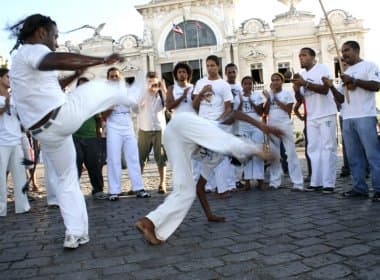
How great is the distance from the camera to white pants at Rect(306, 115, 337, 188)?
257 inches

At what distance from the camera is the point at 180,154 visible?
4113mm

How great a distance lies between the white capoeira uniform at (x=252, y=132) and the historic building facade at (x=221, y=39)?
30.8 metres

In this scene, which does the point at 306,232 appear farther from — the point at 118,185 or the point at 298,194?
the point at 118,185

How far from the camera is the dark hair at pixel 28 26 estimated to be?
12.8ft

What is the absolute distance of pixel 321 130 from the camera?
259 inches

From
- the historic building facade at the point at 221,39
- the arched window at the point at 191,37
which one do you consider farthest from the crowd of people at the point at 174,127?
the arched window at the point at 191,37

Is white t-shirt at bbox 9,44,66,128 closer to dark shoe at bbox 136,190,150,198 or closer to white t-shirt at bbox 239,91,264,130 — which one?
dark shoe at bbox 136,190,150,198

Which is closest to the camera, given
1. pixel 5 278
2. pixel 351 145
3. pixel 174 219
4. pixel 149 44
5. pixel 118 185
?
pixel 5 278

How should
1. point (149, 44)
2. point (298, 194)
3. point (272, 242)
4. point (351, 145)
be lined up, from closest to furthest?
point (272, 242) < point (351, 145) < point (298, 194) < point (149, 44)

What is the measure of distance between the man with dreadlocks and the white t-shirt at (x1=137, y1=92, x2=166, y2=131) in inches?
144

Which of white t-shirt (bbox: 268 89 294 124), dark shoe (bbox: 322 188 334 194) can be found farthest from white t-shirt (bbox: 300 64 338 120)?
dark shoe (bbox: 322 188 334 194)

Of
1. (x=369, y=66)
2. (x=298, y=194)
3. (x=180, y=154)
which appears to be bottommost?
(x=298, y=194)

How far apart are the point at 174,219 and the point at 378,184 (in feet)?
9.77

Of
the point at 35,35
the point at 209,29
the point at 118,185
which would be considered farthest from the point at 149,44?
the point at 35,35
